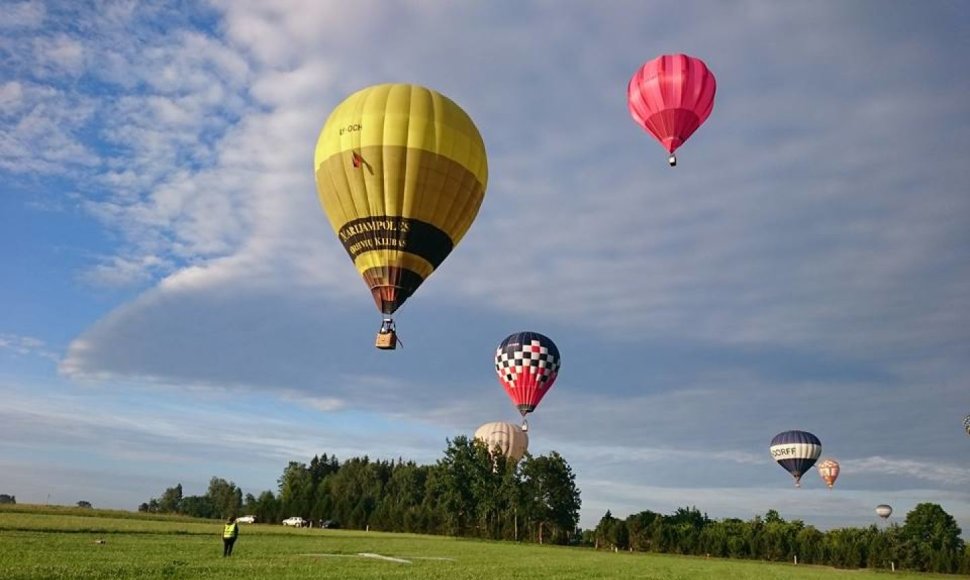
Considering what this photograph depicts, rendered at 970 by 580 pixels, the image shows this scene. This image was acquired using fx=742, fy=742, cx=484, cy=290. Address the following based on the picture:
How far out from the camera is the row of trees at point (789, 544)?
2714 inches

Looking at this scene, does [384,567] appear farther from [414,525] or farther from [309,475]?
[309,475]

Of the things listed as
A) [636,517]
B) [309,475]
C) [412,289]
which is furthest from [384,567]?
[309,475]

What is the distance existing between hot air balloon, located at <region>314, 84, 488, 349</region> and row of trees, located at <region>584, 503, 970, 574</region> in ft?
177

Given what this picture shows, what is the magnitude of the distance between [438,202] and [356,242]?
4.18 meters

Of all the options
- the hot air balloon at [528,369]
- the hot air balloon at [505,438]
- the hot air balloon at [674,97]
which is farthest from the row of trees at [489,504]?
the hot air balloon at [674,97]

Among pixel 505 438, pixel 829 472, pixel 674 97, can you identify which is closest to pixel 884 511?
pixel 829 472

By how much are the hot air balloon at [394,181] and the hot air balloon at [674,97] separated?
8.73 m

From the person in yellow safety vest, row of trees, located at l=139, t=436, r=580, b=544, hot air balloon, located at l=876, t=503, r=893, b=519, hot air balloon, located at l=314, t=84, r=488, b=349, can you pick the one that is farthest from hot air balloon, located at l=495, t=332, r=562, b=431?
hot air balloon, located at l=876, t=503, r=893, b=519

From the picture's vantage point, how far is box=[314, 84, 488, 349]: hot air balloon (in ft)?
107

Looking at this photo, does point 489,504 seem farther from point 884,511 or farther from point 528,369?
point 884,511

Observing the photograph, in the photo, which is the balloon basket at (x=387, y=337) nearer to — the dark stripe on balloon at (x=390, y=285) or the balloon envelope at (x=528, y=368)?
→ the dark stripe on balloon at (x=390, y=285)

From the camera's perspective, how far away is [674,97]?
1366 inches

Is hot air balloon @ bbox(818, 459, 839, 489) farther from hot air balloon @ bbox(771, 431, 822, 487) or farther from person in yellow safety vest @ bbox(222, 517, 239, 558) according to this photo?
person in yellow safety vest @ bbox(222, 517, 239, 558)

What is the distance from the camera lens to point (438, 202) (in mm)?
33500
